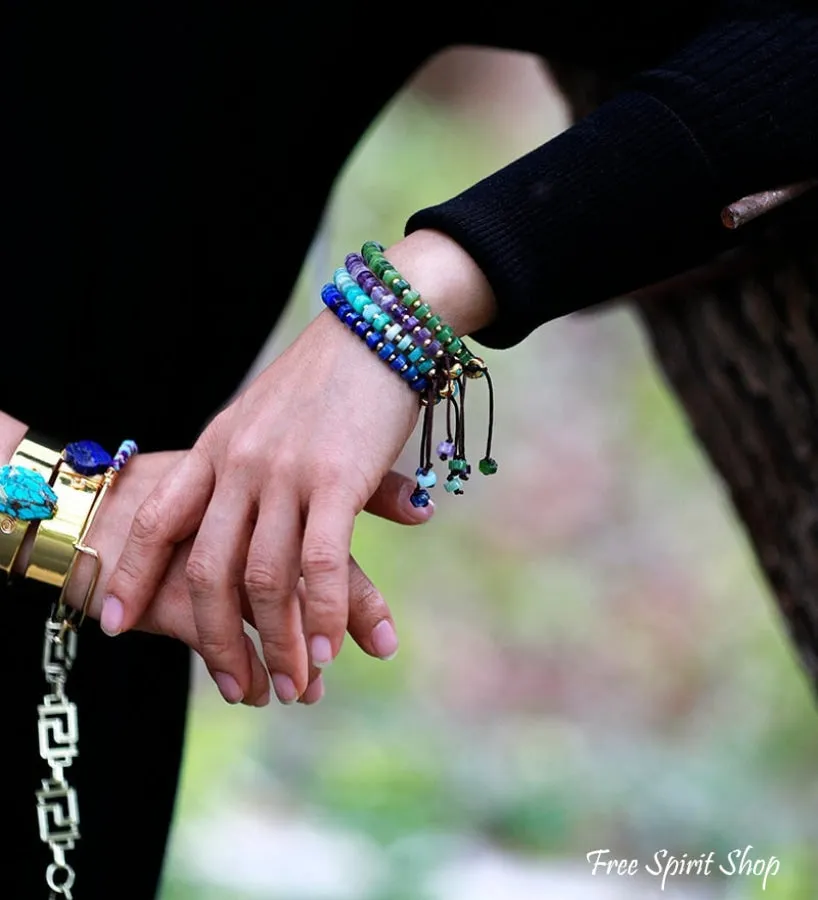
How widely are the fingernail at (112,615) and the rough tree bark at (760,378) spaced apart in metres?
0.86

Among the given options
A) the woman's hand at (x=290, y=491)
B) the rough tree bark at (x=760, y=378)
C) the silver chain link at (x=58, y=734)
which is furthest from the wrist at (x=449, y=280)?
the rough tree bark at (x=760, y=378)

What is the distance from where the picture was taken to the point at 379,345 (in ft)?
2.78

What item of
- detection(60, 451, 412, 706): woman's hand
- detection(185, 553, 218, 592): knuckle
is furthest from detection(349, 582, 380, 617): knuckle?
detection(185, 553, 218, 592): knuckle

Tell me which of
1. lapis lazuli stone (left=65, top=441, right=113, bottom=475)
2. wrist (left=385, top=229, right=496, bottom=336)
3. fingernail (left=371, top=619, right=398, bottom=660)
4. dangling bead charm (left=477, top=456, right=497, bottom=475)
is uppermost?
wrist (left=385, top=229, right=496, bottom=336)

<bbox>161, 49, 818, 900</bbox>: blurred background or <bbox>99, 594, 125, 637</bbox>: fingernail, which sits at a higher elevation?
<bbox>161, 49, 818, 900</bbox>: blurred background

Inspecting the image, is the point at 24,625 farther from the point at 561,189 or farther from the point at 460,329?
the point at 561,189

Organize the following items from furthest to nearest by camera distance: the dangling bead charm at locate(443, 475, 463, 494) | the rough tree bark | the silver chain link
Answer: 1. the rough tree bark
2. the silver chain link
3. the dangling bead charm at locate(443, 475, 463, 494)

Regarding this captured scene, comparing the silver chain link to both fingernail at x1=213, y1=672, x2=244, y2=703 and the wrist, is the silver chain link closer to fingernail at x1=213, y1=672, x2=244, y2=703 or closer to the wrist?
fingernail at x1=213, y1=672, x2=244, y2=703

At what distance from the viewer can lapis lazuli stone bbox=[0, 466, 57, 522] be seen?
901 millimetres

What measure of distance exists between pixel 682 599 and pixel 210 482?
11.6ft

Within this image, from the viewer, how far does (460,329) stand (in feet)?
2.87

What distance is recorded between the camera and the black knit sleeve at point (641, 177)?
87cm

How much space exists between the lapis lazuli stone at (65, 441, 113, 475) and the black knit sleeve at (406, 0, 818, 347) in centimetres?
32

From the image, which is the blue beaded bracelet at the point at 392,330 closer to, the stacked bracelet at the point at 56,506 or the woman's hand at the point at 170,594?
the woman's hand at the point at 170,594
